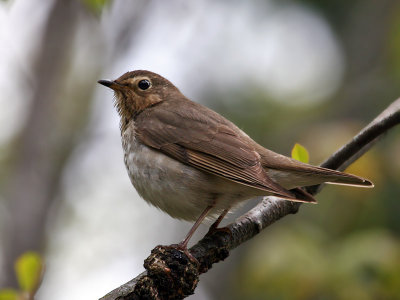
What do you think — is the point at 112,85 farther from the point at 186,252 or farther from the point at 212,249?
the point at 186,252

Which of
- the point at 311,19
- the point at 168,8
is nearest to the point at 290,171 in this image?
the point at 168,8

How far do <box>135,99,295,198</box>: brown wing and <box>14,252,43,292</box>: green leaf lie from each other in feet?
5.29

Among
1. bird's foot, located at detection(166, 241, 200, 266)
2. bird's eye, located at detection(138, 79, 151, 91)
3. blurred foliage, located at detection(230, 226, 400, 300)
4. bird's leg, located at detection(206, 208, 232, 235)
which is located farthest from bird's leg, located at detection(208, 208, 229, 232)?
bird's eye, located at detection(138, 79, 151, 91)

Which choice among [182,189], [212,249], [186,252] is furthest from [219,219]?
[186,252]

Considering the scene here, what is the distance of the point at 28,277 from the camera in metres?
3.56

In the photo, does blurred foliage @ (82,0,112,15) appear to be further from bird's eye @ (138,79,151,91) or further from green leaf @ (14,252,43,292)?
green leaf @ (14,252,43,292)

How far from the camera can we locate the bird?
441 centimetres

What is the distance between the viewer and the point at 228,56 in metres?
10.8

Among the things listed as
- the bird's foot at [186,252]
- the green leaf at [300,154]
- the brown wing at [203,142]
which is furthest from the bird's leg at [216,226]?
the green leaf at [300,154]

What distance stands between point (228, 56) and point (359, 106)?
2.62 metres

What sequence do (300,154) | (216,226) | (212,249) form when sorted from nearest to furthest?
(212,249) → (300,154) → (216,226)

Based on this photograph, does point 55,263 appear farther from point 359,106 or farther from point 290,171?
point 290,171

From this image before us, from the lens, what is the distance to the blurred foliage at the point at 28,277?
355cm

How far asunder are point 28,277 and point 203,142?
2.03 metres
